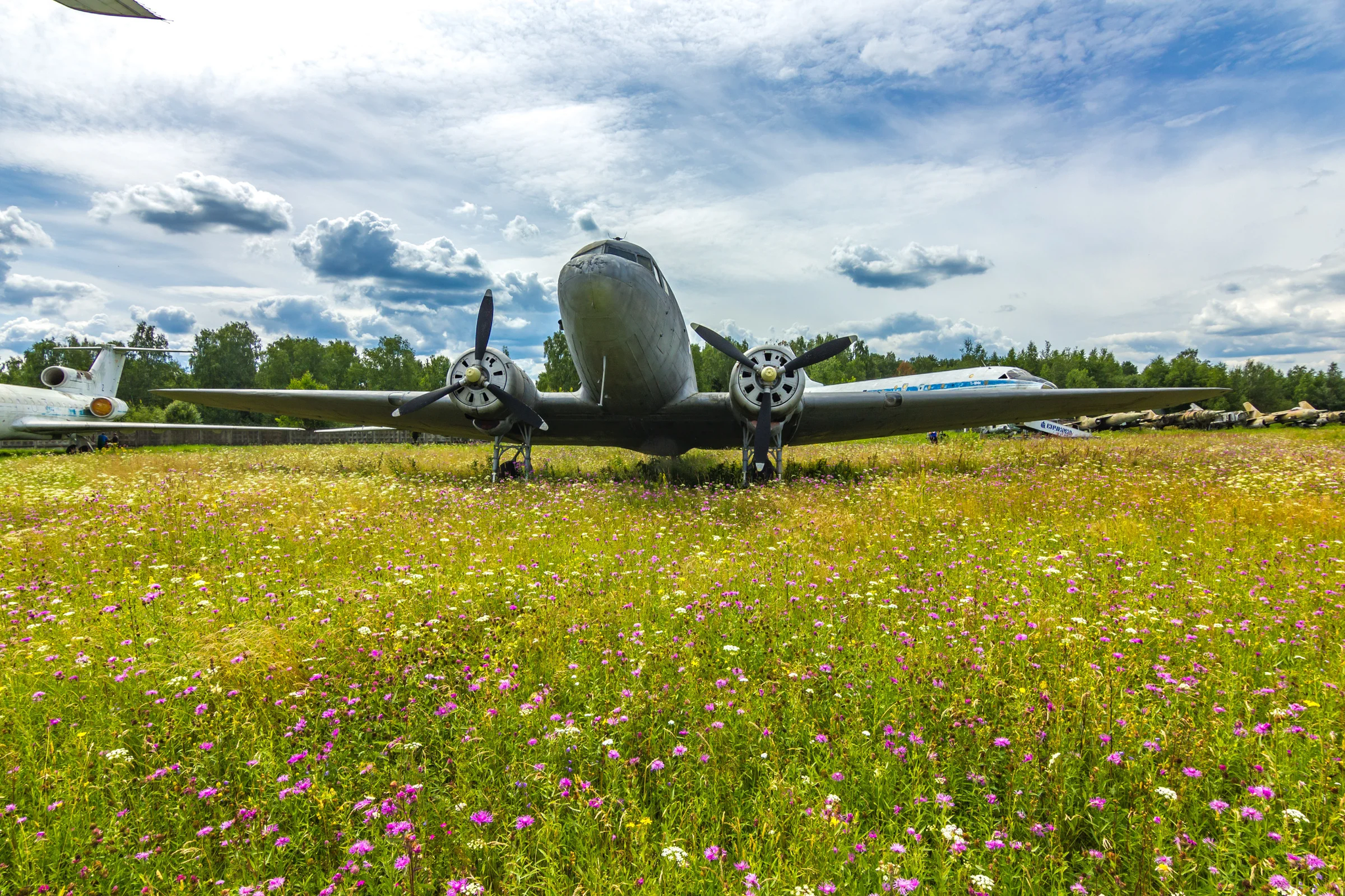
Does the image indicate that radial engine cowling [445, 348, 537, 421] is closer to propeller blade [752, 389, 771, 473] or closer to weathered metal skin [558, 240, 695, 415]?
weathered metal skin [558, 240, 695, 415]

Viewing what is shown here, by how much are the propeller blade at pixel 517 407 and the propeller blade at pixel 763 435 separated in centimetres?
471

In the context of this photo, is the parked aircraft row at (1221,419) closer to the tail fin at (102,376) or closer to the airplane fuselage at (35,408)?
the airplane fuselage at (35,408)

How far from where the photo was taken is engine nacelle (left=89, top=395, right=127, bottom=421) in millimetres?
31672

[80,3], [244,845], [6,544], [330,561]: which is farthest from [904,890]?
[6,544]

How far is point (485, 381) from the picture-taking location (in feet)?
40.5

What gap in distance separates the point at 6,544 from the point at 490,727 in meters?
7.20

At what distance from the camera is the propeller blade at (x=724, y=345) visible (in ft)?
38.7

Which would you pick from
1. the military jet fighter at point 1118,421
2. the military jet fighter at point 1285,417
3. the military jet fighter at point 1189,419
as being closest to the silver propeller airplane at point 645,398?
the military jet fighter at point 1189,419

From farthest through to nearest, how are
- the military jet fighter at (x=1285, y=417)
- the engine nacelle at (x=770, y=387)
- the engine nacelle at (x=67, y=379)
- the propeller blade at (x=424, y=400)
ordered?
the military jet fighter at (x=1285, y=417) → the engine nacelle at (x=67, y=379) → the propeller blade at (x=424, y=400) → the engine nacelle at (x=770, y=387)

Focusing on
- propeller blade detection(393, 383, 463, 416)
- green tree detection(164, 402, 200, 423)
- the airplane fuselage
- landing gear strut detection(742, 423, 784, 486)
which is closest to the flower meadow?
landing gear strut detection(742, 423, 784, 486)

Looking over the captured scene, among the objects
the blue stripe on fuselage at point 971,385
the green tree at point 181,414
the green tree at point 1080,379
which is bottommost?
the green tree at point 181,414

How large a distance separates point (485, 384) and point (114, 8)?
783cm

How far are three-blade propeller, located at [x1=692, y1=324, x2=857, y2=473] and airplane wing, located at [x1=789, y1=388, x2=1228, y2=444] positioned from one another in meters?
1.39

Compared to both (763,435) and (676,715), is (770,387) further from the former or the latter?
(676,715)
